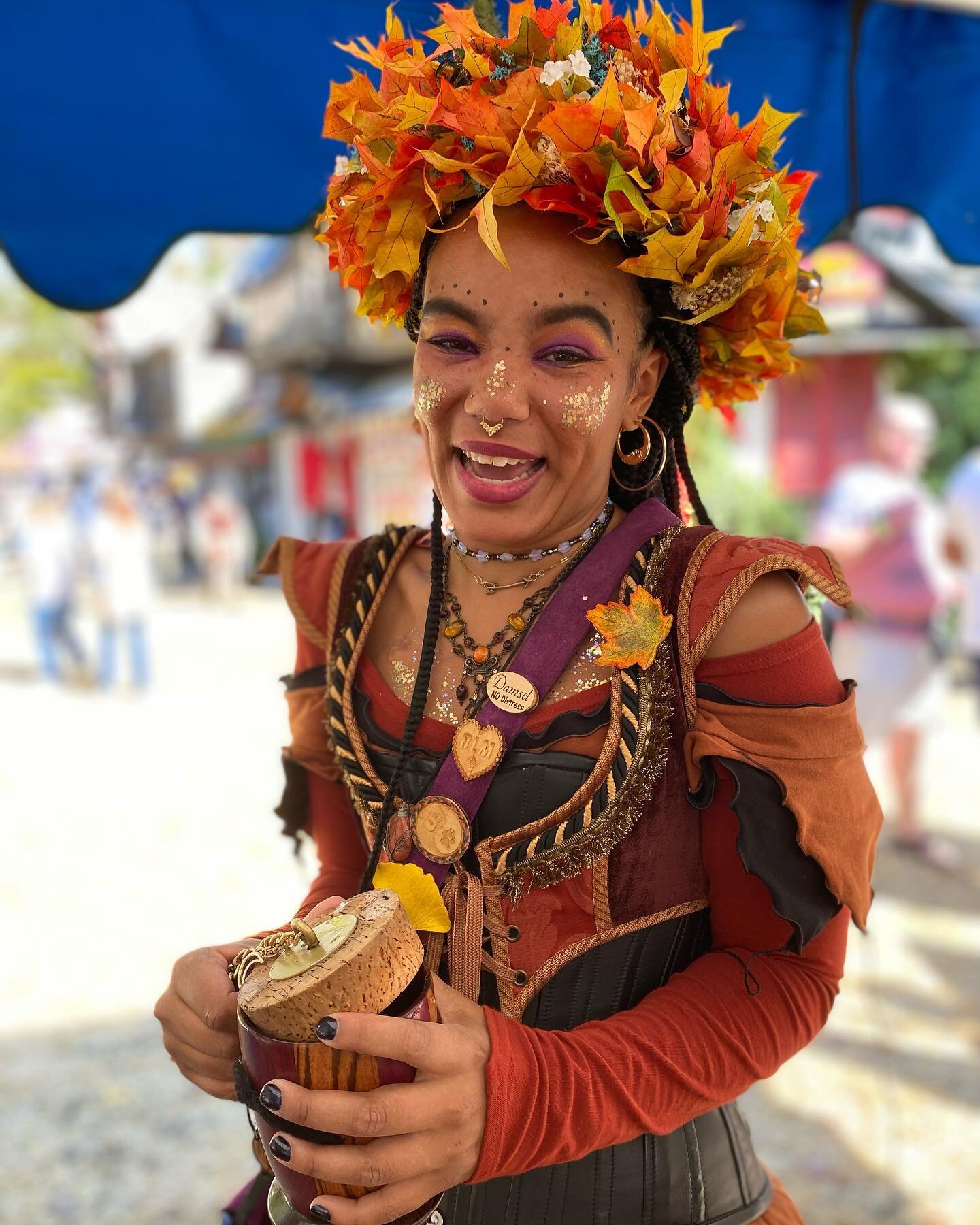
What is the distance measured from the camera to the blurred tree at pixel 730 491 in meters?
12.8

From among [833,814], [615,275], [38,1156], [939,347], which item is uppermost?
[939,347]

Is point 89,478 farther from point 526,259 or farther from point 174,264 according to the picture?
point 526,259

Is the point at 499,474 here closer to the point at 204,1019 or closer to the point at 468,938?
the point at 468,938

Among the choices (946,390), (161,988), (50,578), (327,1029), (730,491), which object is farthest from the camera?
(946,390)

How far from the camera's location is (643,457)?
155 cm

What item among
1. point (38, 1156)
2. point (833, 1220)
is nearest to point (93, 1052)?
point (38, 1156)

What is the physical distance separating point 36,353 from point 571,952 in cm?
3967

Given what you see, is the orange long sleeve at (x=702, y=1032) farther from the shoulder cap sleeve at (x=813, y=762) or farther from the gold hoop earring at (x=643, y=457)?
the gold hoop earring at (x=643, y=457)

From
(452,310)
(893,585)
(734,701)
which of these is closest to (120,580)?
(893,585)

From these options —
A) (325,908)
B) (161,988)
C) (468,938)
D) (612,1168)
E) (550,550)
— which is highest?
(550,550)

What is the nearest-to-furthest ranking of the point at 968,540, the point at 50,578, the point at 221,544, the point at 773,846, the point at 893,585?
the point at 773,846 → the point at 893,585 → the point at 968,540 → the point at 50,578 → the point at 221,544

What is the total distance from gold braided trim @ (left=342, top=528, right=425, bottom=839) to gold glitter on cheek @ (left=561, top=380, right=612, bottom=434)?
42cm

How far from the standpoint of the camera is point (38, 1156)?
11.6 ft

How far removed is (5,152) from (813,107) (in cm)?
178
